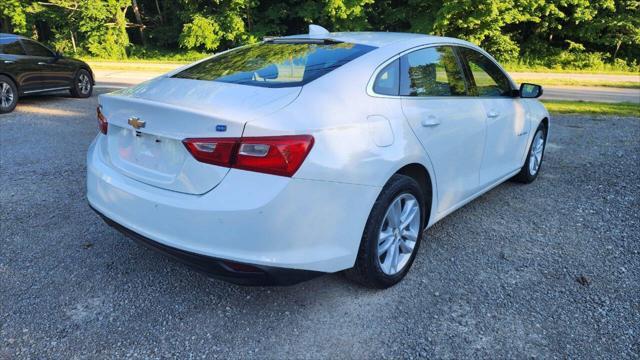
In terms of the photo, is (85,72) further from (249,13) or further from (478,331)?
(249,13)

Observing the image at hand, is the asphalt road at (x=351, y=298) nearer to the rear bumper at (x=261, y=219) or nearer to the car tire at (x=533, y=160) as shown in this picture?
the rear bumper at (x=261, y=219)

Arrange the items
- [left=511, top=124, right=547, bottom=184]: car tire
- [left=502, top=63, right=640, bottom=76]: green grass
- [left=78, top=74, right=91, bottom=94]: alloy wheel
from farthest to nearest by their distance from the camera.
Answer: [left=502, top=63, right=640, bottom=76]: green grass
[left=78, top=74, right=91, bottom=94]: alloy wheel
[left=511, top=124, right=547, bottom=184]: car tire

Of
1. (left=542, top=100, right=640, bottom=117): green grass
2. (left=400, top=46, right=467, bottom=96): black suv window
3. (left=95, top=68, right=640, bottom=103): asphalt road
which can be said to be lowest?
(left=95, top=68, right=640, bottom=103): asphalt road

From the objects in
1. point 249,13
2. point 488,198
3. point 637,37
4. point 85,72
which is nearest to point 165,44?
point 249,13

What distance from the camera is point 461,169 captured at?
143 inches

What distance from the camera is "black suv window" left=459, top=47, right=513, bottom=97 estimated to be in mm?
3941

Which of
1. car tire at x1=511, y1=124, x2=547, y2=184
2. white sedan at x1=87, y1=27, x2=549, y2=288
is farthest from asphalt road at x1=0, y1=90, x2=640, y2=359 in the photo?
car tire at x1=511, y1=124, x2=547, y2=184

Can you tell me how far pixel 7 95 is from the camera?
9.27m

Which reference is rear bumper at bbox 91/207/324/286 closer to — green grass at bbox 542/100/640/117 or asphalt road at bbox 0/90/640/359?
asphalt road at bbox 0/90/640/359

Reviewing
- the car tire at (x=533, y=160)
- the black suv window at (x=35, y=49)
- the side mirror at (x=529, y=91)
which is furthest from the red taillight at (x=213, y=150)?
the black suv window at (x=35, y=49)

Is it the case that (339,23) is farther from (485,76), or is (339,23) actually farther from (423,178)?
(423,178)

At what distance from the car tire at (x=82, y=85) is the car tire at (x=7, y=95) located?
5.81ft

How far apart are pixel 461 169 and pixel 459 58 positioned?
913 mm

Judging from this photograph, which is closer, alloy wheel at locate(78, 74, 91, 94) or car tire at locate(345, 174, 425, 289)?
car tire at locate(345, 174, 425, 289)
